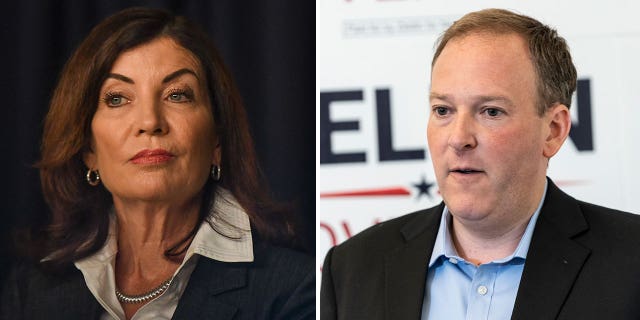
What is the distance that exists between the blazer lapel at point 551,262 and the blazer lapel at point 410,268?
0.80 ft

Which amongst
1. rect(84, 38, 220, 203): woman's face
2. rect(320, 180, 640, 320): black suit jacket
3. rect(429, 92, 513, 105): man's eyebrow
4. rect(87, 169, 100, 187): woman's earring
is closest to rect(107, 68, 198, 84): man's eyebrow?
rect(84, 38, 220, 203): woman's face

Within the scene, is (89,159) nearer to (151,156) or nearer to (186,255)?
(151,156)

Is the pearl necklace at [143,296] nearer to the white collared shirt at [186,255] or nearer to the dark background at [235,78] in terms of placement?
the white collared shirt at [186,255]

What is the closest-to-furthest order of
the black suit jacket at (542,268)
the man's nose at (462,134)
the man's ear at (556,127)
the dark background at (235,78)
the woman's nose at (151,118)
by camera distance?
the black suit jacket at (542,268) < the man's nose at (462,134) < the man's ear at (556,127) < the woman's nose at (151,118) < the dark background at (235,78)

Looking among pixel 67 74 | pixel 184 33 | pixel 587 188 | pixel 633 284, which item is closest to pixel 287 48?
pixel 184 33

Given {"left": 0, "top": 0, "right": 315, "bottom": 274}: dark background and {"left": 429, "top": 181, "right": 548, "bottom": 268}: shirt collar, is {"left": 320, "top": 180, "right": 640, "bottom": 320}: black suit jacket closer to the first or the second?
{"left": 429, "top": 181, "right": 548, "bottom": 268}: shirt collar

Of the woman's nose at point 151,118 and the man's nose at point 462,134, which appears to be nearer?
the man's nose at point 462,134

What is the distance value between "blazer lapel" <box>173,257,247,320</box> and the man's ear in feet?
4.12

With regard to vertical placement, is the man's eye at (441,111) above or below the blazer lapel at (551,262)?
above

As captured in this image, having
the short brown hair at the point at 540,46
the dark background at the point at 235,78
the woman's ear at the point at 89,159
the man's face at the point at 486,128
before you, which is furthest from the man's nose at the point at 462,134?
the woman's ear at the point at 89,159

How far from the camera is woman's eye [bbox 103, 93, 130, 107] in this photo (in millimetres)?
2857

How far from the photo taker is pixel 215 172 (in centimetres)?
293

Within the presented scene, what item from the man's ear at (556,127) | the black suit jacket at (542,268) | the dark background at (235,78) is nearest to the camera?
the black suit jacket at (542,268)

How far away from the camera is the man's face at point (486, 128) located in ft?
6.51
